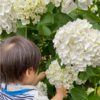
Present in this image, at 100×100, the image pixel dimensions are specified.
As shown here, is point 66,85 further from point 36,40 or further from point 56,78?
point 36,40

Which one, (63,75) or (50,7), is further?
(63,75)

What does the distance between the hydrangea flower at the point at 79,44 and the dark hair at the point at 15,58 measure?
6.5 inches

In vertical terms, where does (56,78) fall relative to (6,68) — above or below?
below

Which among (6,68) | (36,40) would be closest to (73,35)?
(6,68)

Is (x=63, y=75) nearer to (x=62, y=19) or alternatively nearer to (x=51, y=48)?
(x=51, y=48)

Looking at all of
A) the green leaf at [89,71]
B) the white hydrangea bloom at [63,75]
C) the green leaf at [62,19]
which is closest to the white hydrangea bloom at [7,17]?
the green leaf at [62,19]

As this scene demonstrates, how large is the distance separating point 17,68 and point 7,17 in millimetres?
346

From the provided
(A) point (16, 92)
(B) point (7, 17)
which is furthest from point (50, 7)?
(A) point (16, 92)

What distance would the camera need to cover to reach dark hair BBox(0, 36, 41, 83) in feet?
2.35

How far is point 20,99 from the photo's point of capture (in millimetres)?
754

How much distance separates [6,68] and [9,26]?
0.31 m

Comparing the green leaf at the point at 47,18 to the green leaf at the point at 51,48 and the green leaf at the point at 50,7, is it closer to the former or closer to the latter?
the green leaf at the point at 50,7

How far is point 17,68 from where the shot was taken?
0.73m

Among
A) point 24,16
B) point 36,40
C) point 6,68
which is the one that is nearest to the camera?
point 6,68
